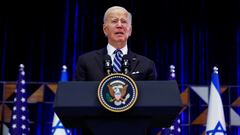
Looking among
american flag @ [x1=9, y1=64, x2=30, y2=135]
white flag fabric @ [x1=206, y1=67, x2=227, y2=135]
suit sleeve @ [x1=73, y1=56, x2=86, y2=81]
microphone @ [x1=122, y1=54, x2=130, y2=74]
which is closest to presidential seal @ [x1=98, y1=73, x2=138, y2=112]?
microphone @ [x1=122, y1=54, x2=130, y2=74]

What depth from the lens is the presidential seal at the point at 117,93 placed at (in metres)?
1.62

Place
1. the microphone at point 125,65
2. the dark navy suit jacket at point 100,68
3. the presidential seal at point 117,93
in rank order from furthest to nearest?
the dark navy suit jacket at point 100,68 → the microphone at point 125,65 → the presidential seal at point 117,93

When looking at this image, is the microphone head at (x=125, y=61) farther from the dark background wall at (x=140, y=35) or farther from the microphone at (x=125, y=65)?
the dark background wall at (x=140, y=35)

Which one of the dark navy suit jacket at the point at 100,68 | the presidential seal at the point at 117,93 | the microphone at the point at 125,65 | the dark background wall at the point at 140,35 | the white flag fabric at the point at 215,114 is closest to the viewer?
the presidential seal at the point at 117,93

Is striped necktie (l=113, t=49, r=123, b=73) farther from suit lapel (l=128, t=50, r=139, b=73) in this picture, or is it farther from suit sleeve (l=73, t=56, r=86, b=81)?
suit sleeve (l=73, t=56, r=86, b=81)

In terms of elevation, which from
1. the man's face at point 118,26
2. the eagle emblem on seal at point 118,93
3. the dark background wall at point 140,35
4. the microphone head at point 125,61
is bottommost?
the eagle emblem on seal at point 118,93

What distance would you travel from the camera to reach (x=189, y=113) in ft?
21.6

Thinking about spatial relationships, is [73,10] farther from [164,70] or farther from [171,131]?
[171,131]

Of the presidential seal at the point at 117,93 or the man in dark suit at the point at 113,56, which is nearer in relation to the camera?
the presidential seal at the point at 117,93

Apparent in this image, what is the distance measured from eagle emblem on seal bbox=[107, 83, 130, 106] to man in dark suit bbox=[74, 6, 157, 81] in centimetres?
28

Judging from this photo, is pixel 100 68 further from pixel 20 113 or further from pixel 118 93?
pixel 20 113

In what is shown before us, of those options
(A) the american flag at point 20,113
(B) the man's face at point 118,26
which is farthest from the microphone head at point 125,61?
(A) the american flag at point 20,113

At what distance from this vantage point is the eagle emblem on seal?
1630mm

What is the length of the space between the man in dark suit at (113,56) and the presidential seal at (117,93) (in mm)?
279
